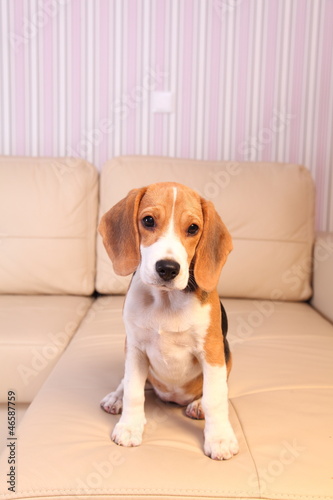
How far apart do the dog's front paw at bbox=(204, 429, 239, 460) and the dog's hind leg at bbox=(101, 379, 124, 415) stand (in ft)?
0.91

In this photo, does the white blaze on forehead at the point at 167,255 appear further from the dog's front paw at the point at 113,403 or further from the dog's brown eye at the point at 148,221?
the dog's front paw at the point at 113,403

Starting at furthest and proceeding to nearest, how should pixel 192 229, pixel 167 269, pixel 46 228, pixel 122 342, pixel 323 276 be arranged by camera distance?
1. pixel 46 228
2. pixel 323 276
3. pixel 122 342
4. pixel 192 229
5. pixel 167 269

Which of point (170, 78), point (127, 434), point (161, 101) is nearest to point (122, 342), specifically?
point (127, 434)

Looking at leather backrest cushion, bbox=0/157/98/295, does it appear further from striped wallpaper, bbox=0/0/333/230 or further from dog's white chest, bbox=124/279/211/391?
dog's white chest, bbox=124/279/211/391

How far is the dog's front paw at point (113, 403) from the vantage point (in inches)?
49.8

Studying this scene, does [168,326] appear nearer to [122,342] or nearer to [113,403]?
[113,403]

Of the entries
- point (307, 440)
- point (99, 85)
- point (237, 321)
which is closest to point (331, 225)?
point (237, 321)

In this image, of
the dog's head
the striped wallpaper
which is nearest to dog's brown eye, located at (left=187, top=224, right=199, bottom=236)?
the dog's head

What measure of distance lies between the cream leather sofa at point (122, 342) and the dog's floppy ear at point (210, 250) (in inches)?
15.0

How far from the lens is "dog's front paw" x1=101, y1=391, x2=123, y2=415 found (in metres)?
1.26

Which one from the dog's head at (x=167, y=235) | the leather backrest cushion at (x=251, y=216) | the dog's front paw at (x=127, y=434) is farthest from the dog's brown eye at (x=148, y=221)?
the leather backrest cushion at (x=251, y=216)

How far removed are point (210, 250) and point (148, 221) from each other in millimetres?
166

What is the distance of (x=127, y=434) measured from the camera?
43.6 inches

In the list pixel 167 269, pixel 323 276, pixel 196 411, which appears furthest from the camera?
pixel 323 276
